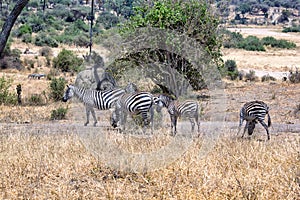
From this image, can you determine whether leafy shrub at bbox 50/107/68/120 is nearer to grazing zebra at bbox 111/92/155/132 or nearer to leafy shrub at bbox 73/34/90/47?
grazing zebra at bbox 111/92/155/132

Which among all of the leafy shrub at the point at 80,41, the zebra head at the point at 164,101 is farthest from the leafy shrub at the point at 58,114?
the leafy shrub at the point at 80,41

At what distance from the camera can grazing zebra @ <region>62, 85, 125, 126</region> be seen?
1482 centimetres

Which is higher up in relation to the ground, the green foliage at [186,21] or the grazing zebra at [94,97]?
the green foliage at [186,21]

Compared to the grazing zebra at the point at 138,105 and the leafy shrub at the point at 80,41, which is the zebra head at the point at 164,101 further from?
the leafy shrub at the point at 80,41

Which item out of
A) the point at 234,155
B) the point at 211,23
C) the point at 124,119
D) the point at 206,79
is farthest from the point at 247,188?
the point at 211,23

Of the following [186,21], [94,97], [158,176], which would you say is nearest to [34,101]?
[94,97]

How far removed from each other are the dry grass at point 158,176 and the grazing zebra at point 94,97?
7.10 meters

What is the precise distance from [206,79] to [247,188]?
17.0 m

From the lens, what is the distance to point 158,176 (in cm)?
618

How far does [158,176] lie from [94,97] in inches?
374

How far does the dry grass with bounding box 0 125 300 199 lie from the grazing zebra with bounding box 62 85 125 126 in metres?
7.10

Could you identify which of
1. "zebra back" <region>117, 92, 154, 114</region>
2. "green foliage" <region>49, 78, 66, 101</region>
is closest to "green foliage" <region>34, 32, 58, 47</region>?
"green foliage" <region>49, 78, 66, 101</region>

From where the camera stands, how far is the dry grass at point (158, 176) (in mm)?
5426

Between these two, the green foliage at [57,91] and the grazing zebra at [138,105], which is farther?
the green foliage at [57,91]
